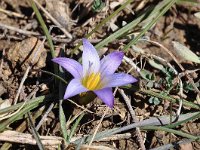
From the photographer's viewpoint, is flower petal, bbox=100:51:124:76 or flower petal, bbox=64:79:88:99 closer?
flower petal, bbox=64:79:88:99

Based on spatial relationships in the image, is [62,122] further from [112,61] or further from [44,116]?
[112,61]

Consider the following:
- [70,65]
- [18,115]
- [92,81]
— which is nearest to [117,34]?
[92,81]

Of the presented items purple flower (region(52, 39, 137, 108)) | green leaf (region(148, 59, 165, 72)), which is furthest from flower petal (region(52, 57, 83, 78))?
green leaf (region(148, 59, 165, 72))

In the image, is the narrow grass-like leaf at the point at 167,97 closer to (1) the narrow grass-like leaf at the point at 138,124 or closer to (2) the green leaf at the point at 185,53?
(1) the narrow grass-like leaf at the point at 138,124

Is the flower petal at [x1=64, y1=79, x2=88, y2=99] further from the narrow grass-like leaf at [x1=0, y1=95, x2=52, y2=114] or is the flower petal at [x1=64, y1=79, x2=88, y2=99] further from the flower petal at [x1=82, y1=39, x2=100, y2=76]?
the narrow grass-like leaf at [x1=0, y1=95, x2=52, y2=114]

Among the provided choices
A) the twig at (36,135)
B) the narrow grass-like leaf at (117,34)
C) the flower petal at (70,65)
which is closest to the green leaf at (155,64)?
the narrow grass-like leaf at (117,34)

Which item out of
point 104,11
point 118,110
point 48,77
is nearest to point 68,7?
point 104,11
